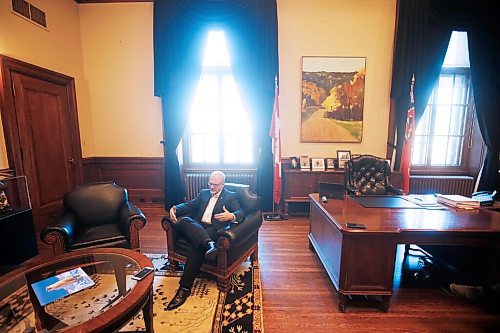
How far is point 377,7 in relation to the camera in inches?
164

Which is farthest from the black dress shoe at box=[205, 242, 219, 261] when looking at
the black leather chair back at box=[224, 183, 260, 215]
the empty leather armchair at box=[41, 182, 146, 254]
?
the empty leather armchair at box=[41, 182, 146, 254]

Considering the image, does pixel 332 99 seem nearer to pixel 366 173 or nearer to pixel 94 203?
pixel 366 173

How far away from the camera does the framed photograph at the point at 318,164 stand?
4302 mm

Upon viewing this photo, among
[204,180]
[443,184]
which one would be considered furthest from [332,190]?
[443,184]

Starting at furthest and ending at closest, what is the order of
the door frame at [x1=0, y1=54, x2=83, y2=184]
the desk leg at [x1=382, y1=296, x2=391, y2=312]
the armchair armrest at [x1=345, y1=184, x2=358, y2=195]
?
the armchair armrest at [x1=345, y1=184, x2=358, y2=195], the door frame at [x1=0, y1=54, x2=83, y2=184], the desk leg at [x1=382, y1=296, x2=391, y2=312]

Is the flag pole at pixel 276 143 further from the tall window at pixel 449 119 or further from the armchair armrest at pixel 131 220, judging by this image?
the tall window at pixel 449 119

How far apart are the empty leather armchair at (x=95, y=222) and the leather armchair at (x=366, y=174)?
2731mm

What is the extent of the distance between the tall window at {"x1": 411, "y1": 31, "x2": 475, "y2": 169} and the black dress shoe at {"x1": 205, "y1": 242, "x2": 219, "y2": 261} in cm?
431

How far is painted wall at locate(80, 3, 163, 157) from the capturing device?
4.30m

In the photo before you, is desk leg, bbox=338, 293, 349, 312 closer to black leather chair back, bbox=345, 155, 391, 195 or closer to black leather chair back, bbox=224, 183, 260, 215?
black leather chair back, bbox=224, 183, 260, 215

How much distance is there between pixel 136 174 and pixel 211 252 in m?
3.21

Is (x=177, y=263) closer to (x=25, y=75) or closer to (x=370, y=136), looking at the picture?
(x=25, y=75)

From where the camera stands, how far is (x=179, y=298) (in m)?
2.08

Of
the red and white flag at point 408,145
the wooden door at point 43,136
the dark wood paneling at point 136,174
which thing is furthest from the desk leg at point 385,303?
the wooden door at point 43,136
